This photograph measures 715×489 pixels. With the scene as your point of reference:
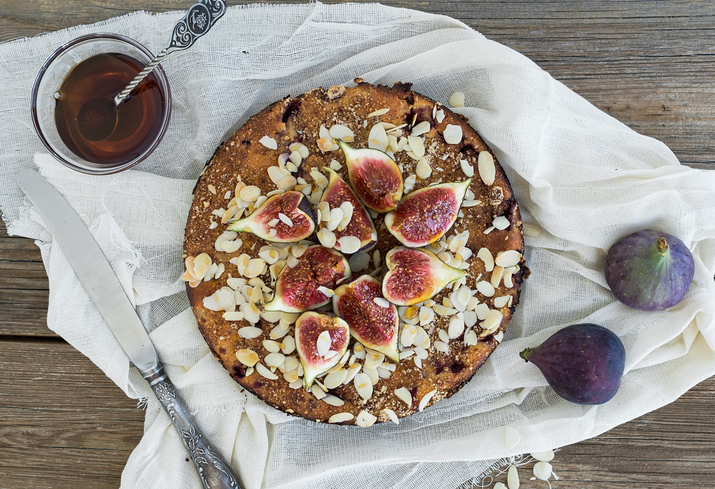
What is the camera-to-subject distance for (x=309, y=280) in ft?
5.46

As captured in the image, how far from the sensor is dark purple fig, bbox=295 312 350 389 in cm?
164

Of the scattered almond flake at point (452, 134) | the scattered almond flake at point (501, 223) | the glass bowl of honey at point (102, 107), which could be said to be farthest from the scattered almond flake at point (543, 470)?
the glass bowl of honey at point (102, 107)

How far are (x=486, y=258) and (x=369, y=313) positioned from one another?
1.40ft

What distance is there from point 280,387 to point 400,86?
3.47 ft

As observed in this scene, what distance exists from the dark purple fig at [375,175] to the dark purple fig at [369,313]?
0.25 m

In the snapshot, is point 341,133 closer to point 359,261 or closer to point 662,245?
point 359,261

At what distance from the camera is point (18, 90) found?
1.92 metres

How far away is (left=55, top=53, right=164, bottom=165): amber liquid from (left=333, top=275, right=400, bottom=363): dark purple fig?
821 mm

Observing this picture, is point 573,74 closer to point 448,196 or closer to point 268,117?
point 448,196

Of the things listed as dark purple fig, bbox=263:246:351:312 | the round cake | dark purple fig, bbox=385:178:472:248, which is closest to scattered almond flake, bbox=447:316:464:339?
the round cake

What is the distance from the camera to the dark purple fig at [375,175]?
1.65 meters

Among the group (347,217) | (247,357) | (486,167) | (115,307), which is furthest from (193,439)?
(486,167)

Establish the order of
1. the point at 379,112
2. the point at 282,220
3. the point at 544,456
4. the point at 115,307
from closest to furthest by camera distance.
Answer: the point at 282,220, the point at 379,112, the point at 115,307, the point at 544,456

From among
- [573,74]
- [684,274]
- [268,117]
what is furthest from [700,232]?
[268,117]
